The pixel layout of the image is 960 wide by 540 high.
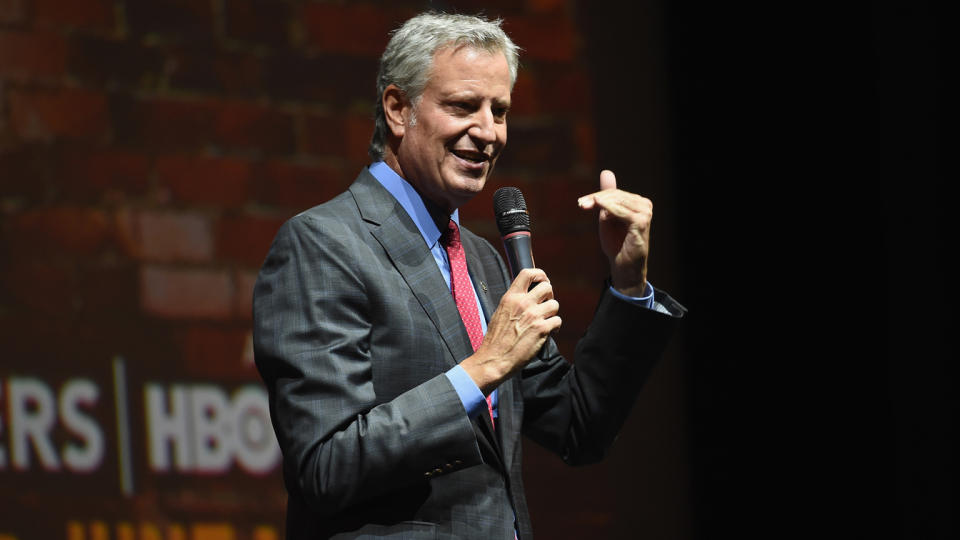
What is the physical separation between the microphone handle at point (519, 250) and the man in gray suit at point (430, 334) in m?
0.09

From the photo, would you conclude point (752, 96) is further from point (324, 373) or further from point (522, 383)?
point (324, 373)

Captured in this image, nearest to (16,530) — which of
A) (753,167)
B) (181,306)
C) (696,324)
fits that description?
(181,306)

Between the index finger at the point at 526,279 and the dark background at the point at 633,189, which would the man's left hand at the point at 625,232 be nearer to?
the index finger at the point at 526,279

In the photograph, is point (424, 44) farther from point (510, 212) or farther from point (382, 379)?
point (382, 379)

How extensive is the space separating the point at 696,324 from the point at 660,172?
1.37 feet

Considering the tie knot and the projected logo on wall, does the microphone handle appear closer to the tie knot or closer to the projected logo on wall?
the tie knot

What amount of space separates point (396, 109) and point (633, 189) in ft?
4.61

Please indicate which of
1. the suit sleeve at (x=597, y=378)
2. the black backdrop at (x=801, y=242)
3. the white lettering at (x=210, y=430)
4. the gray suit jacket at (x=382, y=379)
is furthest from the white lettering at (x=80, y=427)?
the black backdrop at (x=801, y=242)

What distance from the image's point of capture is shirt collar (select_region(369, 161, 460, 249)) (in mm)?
1634

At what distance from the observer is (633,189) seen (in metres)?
2.98

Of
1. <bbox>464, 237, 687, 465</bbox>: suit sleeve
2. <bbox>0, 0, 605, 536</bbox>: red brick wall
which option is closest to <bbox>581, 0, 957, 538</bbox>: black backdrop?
<bbox>0, 0, 605, 536</bbox>: red brick wall

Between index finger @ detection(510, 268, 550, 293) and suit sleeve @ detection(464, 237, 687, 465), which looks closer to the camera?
index finger @ detection(510, 268, 550, 293)

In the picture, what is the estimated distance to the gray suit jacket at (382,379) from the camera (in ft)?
4.58

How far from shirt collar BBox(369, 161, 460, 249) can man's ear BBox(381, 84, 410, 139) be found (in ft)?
0.19
